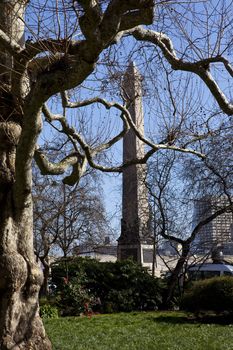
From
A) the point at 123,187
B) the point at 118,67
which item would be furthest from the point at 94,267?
the point at 118,67

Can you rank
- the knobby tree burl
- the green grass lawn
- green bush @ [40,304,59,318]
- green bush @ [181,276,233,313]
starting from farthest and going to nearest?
1. green bush @ [40,304,59,318]
2. green bush @ [181,276,233,313]
3. the green grass lawn
4. the knobby tree burl

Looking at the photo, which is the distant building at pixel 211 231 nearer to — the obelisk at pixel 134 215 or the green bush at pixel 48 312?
the obelisk at pixel 134 215

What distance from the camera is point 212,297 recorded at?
44.2 ft

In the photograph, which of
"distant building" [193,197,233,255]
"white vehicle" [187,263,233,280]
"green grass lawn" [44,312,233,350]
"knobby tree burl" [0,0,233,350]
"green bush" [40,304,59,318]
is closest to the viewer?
"knobby tree burl" [0,0,233,350]

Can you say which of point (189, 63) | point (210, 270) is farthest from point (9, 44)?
point (210, 270)

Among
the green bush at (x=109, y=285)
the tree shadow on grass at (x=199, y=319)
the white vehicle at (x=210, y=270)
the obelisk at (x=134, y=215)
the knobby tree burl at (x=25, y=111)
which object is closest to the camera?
the knobby tree burl at (x=25, y=111)

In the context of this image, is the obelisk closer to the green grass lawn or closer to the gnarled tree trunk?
the green grass lawn

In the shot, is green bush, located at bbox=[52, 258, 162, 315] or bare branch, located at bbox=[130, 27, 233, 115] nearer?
bare branch, located at bbox=[130, 27, 233, 115]

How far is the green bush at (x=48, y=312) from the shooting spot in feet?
47.1

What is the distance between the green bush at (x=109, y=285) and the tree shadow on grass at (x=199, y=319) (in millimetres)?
3222

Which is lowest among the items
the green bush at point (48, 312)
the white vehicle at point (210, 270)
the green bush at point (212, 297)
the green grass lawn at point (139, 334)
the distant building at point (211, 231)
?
the green grass lawn at point (139, 334)

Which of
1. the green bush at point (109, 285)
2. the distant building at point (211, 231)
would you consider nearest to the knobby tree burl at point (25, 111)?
the green bush at point (109, 285)

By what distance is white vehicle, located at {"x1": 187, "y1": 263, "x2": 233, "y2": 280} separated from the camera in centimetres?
2025

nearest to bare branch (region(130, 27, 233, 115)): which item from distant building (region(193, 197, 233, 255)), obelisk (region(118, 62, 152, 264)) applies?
obelisk (region(118, 62, 152, 264))
